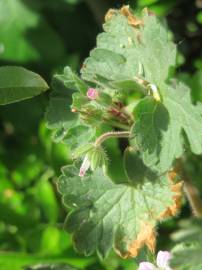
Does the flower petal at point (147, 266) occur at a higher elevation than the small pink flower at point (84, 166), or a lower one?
lower

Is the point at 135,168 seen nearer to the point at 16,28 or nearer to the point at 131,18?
the point at 131,18

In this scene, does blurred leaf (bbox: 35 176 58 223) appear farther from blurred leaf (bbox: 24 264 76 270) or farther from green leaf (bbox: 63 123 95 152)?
green leaf (bbox: 63 123 95 152)

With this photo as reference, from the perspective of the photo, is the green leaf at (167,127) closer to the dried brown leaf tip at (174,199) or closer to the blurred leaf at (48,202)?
the dried brown leaf tip at (174,199)

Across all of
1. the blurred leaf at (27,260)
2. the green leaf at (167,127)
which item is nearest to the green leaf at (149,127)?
the green leaf at (167,127)

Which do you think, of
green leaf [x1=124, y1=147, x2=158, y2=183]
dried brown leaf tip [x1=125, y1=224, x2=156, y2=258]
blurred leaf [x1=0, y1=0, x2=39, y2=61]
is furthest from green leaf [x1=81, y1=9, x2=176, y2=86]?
blurred leaf [x1=0, y1=0, x2=39, y2=61]

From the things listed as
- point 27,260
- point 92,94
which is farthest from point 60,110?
point 27,260

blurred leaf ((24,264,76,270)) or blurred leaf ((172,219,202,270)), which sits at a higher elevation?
blurred leaf ((172,219,202,270))
